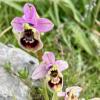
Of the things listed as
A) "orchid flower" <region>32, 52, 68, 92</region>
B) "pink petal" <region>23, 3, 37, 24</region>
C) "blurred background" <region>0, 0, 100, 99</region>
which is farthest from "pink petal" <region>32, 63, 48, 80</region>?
"blurred background" <region>0, 0, 100, 99</region>

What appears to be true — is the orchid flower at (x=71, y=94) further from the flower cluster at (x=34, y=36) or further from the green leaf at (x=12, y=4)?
the green leaf at (x=12, y=4)

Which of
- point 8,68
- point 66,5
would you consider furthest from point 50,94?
point 66,5

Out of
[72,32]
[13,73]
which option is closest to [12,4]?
[72,32]

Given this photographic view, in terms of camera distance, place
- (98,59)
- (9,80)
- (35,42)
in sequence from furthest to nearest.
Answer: (98,59) < (9,80) < (35,42)

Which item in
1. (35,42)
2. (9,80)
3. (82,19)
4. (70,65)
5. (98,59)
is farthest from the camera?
(82,19)

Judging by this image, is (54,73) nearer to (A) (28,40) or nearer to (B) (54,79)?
(B) (54,79)

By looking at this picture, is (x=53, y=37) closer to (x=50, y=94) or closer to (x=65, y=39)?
(x=65, y=39)

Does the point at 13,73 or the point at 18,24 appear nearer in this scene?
the point at 18,24
